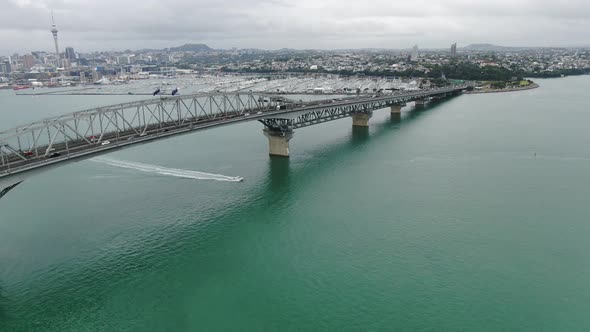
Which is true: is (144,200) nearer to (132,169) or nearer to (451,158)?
(132,169)

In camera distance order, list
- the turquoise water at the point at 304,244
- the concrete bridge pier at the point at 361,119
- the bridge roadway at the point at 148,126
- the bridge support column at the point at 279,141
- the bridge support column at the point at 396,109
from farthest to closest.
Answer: the bridge support column at the point at 396,109 → the concrete bridge pier at the point at 361,119 → the bridge support column at the point at 279,141 → the bridge roadway at the point at 148,126 → the turquoise water at the point at 304,244

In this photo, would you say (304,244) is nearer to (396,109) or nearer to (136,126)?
(136,126)

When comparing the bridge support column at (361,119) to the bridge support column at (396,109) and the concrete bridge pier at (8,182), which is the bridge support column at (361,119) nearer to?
the bridge support column at (396,109)

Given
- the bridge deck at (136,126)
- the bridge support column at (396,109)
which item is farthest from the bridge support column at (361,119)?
the bridge support column at (396,109)

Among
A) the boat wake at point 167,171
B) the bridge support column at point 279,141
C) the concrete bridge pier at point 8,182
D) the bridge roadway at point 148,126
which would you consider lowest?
the boat wake at point 167,171

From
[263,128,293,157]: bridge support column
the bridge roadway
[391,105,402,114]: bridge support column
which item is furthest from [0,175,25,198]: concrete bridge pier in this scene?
[391,105,402,114]: bridge support column

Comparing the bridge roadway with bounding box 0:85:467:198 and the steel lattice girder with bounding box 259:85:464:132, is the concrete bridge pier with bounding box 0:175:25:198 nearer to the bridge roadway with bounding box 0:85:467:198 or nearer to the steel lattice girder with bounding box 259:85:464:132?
the bridge roadway with bounding box 0:85:467:198
